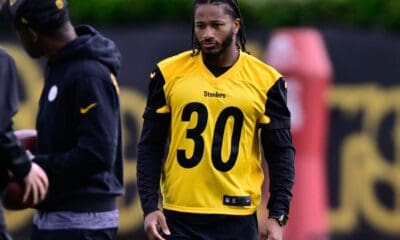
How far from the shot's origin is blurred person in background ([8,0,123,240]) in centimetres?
775

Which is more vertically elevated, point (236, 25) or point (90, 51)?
point (236, 25)

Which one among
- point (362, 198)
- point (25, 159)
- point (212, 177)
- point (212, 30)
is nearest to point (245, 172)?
point (212, 177)

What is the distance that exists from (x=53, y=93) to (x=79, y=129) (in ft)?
0.88

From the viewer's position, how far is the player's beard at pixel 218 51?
7719mm

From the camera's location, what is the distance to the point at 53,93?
788 cm

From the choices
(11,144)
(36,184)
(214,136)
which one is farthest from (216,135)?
(11,144)

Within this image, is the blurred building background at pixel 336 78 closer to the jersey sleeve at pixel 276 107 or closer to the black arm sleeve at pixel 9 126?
the jersey sleeve at pixel 276 107

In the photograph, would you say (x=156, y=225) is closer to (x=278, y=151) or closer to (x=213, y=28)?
(x=278, y=151)

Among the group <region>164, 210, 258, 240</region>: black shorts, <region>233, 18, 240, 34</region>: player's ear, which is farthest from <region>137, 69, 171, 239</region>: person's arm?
Answer: <region>233, 18, 240, 34</region>: player's ear

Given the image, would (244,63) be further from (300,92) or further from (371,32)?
(371,32)

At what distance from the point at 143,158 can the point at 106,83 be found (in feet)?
1.40

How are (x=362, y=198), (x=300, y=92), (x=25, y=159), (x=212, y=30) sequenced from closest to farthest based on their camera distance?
(x=25, y=159) → (x=212, y=30) → (x=300, y=92) → (x=362, y=198)

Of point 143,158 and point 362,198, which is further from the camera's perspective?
point 362,198

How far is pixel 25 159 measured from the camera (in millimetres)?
7172
